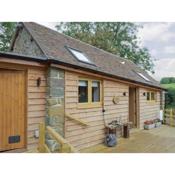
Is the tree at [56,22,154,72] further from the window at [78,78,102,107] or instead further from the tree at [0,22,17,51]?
the window at [78,78,102,107]

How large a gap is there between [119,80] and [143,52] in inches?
380

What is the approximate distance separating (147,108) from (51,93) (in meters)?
6.52

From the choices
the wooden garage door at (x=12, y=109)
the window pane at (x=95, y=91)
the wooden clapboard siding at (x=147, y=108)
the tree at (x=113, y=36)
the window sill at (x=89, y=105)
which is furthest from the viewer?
the tree at (x=113, y=36)

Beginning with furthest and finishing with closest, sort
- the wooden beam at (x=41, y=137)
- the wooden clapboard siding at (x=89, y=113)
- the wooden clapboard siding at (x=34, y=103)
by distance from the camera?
the wooden clapboard siding at (x=89, y=113)
the wooden clapboard siding at (x=34, y=103)
the wooden beam at (x=41, y=137)

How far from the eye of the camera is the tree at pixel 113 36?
48.9 feet

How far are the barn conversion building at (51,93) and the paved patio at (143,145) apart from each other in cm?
48

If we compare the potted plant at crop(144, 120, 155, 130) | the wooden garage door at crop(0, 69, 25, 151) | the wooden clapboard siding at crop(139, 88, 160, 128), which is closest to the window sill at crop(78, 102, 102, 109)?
the wooden garage door at crop(0, 69, 25, 151)

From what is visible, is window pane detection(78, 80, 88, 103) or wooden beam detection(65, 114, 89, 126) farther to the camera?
window pane detection(78, 80, 88, 103)

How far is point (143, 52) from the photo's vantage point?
17188 mm

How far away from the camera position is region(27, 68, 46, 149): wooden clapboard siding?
5125mm

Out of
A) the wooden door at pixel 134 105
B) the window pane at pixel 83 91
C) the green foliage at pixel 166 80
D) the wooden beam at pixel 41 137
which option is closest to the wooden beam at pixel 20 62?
the wooden beam at pixel 41 137

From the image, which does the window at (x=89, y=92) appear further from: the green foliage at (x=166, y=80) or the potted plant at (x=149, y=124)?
the green foliage at (x=166, y=80)
